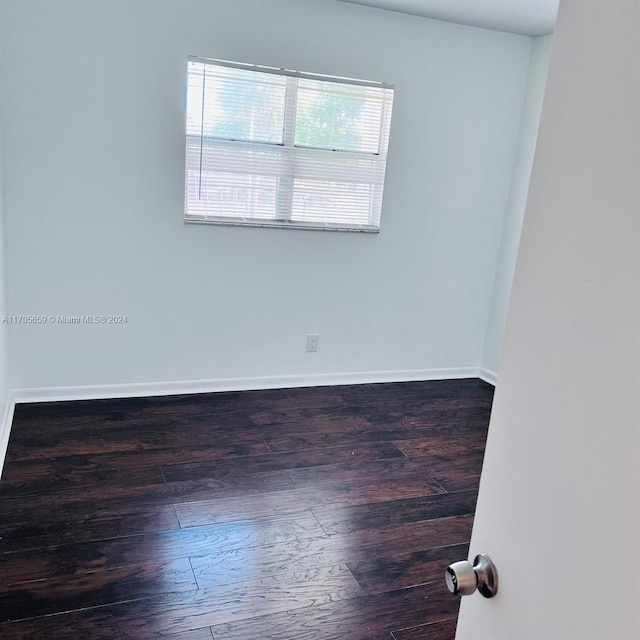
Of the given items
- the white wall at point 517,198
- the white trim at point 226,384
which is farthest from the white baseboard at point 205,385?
the white wall at point 517,198

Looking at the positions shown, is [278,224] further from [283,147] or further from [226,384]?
[226,384]

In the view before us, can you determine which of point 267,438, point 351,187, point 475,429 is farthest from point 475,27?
point 267,438

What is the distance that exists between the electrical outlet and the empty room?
0.04m

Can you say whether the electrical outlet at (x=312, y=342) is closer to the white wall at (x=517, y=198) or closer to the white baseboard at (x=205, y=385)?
the white baseboard at (x=205, y=385)

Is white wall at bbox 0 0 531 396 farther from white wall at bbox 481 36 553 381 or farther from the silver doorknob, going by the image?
the silver doorknob

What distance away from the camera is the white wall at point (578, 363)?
56 cm

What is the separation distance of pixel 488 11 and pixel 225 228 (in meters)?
1.88

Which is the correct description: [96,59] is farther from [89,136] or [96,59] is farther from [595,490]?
[595,490]

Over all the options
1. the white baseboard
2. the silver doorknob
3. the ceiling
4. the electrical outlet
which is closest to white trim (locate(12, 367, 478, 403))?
the white baseboard

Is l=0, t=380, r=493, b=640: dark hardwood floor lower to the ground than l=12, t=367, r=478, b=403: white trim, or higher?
lower

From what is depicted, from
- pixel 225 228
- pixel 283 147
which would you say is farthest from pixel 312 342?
pixel 283 147

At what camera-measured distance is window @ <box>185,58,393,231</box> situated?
316cm

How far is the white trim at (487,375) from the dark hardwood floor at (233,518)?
730 millimetres

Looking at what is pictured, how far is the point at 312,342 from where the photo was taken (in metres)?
3.72
